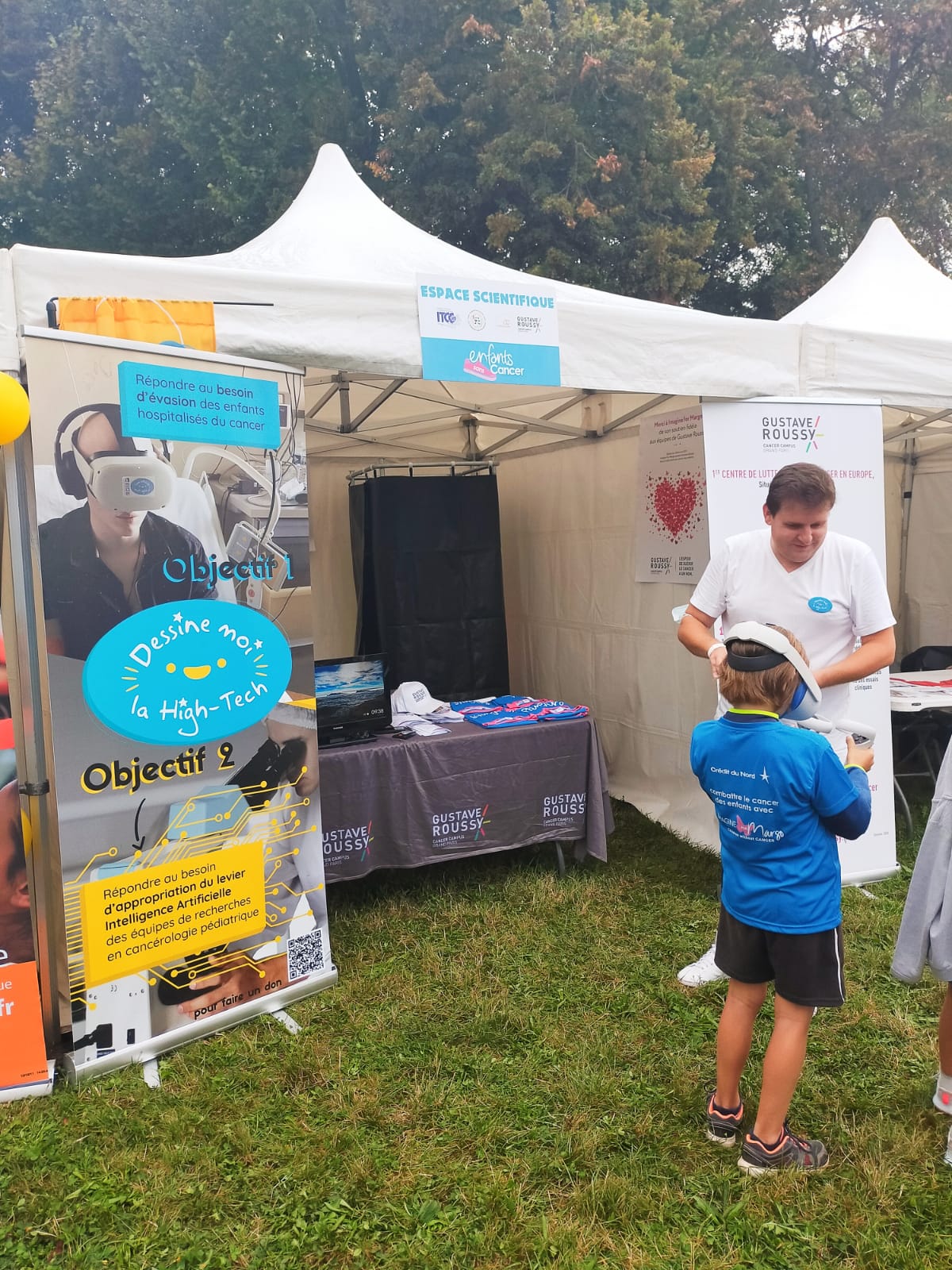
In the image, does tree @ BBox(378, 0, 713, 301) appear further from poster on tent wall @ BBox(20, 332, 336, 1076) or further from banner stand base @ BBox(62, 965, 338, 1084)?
banner stand base @ BBox(62, 965, 338, 1084)

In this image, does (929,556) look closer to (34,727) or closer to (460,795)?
(460,795)

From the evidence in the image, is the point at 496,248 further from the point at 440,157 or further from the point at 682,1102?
the point at 682,1102

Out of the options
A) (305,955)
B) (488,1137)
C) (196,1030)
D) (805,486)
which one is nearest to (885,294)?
(805,486)

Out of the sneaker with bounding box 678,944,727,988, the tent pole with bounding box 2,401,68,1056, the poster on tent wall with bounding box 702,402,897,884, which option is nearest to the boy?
the sneaker with bounding box 678,944,727,988

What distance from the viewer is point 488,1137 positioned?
213cm

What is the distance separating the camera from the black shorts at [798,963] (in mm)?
1797

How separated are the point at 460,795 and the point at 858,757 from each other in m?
1.99

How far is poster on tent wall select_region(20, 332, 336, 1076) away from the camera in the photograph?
7.41 feet

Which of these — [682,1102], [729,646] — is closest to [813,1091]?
[682,1102]

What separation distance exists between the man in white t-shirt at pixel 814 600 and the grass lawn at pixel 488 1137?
1040 millimetres

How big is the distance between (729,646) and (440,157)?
11.8 metres

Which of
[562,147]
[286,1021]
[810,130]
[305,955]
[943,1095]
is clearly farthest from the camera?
[810,130]

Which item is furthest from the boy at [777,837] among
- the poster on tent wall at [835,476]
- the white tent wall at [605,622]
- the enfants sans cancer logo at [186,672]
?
the white tent wall at [605,622]

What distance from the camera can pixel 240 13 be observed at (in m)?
12.0
